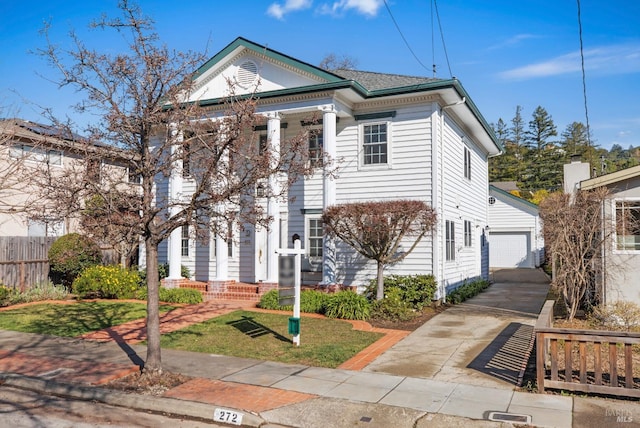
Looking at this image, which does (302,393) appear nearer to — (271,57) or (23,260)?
(271,57)

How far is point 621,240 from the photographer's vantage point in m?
12.0

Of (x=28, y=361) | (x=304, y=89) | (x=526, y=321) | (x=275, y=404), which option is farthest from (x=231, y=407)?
(x=304, y=89)

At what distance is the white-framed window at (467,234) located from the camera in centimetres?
1992

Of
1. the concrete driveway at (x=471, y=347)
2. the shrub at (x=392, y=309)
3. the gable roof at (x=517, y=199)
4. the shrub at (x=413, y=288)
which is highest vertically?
the gable roof at (x=517, y=199)

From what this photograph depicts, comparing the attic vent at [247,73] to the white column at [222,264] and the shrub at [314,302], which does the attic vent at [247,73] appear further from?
the shrub at [314,302]

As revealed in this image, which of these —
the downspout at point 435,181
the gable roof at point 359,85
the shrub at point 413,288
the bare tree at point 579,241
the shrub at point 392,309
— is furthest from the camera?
the downspout at point 435,181

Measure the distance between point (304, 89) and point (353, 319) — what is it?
6980mm

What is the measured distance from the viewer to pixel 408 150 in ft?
52.6

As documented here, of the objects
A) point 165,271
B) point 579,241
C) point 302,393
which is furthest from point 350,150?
point 302,393

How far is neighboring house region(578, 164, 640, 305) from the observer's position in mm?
11836

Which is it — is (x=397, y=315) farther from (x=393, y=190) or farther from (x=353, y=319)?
(x=393, y=190)

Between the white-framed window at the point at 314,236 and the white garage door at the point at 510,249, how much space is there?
64.2 feet

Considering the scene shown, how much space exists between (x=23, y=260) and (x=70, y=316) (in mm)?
5822

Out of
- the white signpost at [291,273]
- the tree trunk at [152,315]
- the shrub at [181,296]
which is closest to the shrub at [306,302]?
the shrub at [181,296]
